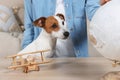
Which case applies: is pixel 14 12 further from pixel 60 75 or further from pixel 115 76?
pixel 115 76

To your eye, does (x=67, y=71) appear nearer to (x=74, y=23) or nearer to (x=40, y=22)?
(x=40, y=22)

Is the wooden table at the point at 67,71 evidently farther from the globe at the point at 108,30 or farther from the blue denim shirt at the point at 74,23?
the blue denim shirt at the point at 74,23

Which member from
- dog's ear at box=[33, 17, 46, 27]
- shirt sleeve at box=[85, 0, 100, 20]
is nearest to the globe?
dog's ear at box=[33, 17, 46, 27]

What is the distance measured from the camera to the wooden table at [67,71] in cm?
65

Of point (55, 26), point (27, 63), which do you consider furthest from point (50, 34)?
point (27, 63)

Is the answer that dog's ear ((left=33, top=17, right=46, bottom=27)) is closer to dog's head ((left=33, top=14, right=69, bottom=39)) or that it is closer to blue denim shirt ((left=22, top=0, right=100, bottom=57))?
dog's head ((left=33, top=14, right=69, bottom=39))

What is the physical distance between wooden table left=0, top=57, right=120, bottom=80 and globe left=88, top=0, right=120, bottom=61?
14 centimetres

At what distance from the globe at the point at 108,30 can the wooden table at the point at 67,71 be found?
0.46 feet

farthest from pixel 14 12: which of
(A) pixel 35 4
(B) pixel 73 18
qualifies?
(B) pixel 73 18

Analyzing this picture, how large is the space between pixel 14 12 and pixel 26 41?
66 cm

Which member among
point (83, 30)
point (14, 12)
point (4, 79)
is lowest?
point (4, 79)

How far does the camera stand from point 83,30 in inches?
46.2

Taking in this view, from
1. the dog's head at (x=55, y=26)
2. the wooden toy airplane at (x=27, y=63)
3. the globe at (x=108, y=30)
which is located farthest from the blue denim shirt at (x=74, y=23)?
the globe at (x=108, y=30)

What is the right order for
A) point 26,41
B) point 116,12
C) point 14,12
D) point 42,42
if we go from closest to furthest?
point 116,12
point 42,42
point 26,41
point 14,12
